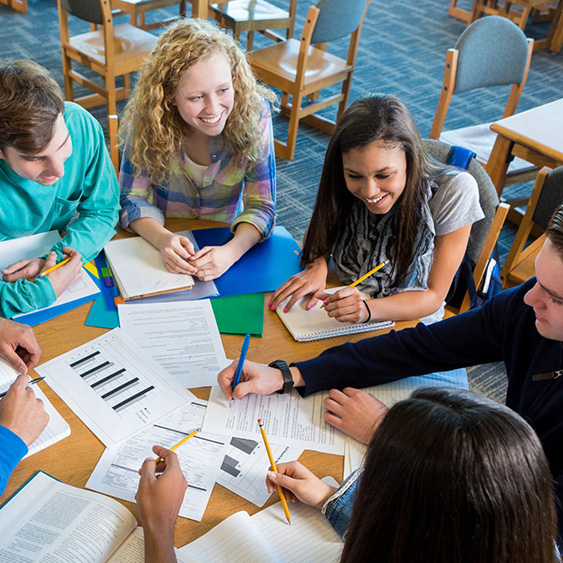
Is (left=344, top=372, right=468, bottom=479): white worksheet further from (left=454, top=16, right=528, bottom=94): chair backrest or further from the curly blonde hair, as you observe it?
(left=454, top=16, right=528, bottom=94): chair backrest

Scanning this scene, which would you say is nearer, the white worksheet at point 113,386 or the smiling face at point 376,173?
the white worksheet at point 113,386

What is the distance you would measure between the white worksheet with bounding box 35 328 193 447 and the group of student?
0.08 m

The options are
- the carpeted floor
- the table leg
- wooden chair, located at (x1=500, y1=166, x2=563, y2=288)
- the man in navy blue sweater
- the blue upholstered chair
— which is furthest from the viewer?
the carpeted floor

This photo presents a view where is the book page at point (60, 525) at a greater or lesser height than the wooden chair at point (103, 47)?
greater

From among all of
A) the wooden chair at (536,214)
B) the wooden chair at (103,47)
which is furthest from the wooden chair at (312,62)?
the wooden chair at (536,214)

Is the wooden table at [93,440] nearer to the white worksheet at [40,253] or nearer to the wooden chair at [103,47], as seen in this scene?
the white worksheet at [40,253]

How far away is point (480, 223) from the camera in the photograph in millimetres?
1729

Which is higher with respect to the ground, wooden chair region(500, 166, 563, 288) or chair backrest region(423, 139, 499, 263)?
chair backrest region(423, 139, 499, 263)

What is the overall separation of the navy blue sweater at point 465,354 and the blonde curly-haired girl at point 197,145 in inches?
17.0

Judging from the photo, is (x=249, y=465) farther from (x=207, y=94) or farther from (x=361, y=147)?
(x=207, y=94)

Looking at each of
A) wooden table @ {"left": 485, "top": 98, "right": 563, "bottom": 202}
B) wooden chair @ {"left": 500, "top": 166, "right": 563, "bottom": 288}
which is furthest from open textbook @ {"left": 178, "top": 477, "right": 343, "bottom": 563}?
wooden table @ {"left": 485, "top": 98, "right": 563, "bottom": 202}

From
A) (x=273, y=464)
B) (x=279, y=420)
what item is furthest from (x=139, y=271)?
(x=273, y=464)

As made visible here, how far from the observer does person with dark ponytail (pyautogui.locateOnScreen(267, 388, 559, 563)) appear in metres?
0.65

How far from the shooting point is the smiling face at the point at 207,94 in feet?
5.45
